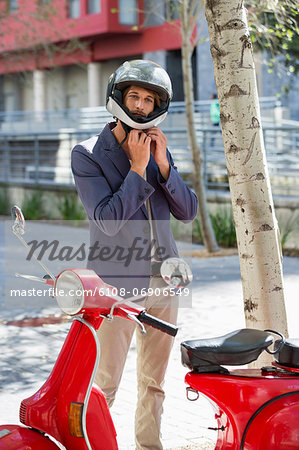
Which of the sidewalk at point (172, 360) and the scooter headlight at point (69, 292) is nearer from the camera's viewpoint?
the scooter headlight at point (69, 292)

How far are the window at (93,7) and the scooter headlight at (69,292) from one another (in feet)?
101

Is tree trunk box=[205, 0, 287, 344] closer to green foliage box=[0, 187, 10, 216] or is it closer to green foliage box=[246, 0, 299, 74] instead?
green foliage box=[246, 0, 299, 74]

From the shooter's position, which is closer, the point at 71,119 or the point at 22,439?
the point at 22,439

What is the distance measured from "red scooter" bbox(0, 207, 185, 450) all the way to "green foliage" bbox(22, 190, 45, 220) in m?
13.7

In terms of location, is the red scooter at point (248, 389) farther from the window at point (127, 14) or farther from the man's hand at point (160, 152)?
the window at point (127, 14)

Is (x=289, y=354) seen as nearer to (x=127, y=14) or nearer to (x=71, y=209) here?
(x=71, y=209)

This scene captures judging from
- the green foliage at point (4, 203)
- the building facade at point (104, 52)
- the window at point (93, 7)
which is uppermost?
the window at point (93, 7)

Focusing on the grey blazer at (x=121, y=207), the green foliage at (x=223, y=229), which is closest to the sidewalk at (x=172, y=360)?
the grey blazer at (x=121, y=207)

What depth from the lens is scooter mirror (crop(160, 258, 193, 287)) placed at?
8.25 feet

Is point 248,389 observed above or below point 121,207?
below

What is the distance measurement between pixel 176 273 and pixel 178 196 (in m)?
0.92

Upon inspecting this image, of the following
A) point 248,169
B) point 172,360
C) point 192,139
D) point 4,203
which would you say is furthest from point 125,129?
point 4,203

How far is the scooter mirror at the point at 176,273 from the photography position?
99.0 inches

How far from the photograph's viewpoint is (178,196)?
3393 millimetres
